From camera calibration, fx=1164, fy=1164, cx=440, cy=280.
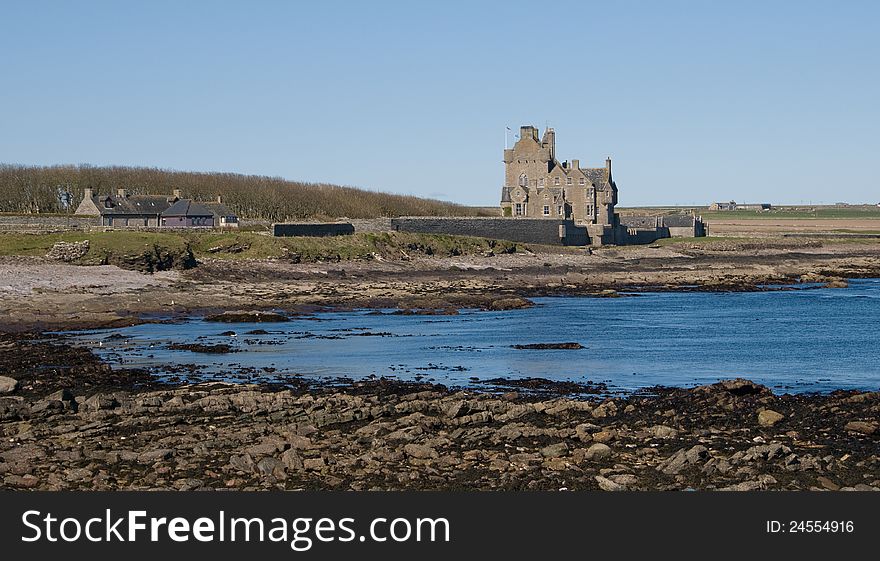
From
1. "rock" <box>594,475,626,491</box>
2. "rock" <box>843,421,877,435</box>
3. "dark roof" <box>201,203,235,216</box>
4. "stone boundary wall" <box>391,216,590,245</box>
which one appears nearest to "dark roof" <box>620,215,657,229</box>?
"stone boundary wall" <box>391,216,590,245</box>

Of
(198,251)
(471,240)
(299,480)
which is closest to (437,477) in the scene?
(299,480)

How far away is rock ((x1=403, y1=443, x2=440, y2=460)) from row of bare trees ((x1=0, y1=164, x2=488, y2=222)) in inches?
3132

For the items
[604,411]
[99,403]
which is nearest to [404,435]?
[604,411]

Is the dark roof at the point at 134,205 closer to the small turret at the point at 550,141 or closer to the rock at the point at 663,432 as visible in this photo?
the small turret at the point at 550,141

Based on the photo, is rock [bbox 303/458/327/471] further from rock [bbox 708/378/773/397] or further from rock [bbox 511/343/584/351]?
rock [bbox 511/343/584/351]

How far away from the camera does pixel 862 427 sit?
20.5 meters

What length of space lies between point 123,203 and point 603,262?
34.5 meters

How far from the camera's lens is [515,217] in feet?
306

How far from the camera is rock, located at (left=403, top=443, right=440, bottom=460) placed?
18.8 meters

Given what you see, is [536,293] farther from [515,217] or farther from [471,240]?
[515,217]

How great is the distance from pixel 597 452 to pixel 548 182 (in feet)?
267

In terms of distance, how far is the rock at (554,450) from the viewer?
61.8ft

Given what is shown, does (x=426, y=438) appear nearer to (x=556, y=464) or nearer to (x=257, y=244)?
(x=556, y=464)

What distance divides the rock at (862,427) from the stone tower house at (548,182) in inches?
3047
